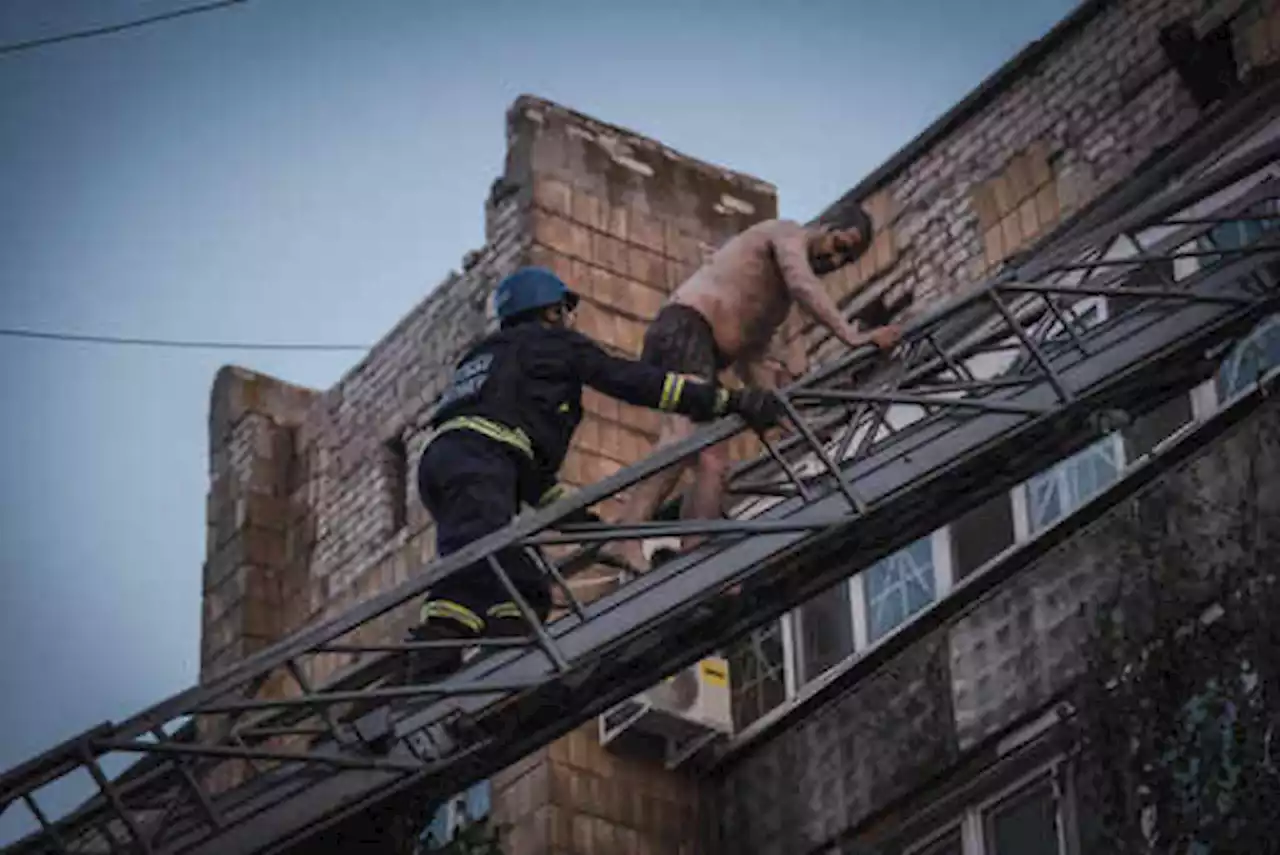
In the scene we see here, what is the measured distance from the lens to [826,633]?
13.8 meters

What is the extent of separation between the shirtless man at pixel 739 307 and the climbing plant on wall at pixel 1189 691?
66.9 inches

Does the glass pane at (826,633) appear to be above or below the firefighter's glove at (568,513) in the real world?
above

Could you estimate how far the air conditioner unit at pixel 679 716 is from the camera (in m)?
13.7

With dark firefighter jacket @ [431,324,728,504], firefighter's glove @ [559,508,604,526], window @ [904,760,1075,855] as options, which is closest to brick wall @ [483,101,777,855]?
window @ [904,760,1075,855]

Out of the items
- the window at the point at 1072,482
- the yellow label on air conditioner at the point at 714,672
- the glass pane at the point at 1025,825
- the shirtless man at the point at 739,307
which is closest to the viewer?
the glass pane at the point at 1025,825

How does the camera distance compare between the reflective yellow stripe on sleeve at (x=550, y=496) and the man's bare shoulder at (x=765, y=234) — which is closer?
the reflective yellow stripe on sleeve at (x=550, y=496)

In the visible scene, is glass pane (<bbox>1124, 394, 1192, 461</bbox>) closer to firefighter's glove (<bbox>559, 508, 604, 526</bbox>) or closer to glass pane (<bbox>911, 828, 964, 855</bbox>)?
glass pane (<bbox>911, 828, 964, 855</bbox>)

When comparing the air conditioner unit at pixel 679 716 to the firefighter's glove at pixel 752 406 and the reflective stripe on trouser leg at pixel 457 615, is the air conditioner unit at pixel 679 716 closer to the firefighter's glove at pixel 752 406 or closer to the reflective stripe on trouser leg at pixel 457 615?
the firefighter's glove at pixel 752 406

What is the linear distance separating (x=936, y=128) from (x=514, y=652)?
6567 millimetres

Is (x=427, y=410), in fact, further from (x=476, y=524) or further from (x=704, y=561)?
(x=704, y=561)

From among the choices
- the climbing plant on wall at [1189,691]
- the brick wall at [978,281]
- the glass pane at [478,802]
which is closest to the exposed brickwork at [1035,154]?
the brick wall at [978,281]

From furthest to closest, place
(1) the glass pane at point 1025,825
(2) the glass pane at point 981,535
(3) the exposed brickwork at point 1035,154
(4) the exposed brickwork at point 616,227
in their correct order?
(4) the exposed brickwork at point 616,227 → (3) the exposed brickwork at point 1035,154 → (2) the glass pane at point 981,535 → (1) the glass pane at point 1025,825

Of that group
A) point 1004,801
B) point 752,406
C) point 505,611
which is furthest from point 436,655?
point 1004,801

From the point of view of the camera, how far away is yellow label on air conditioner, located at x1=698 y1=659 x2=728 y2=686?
13.8 m
